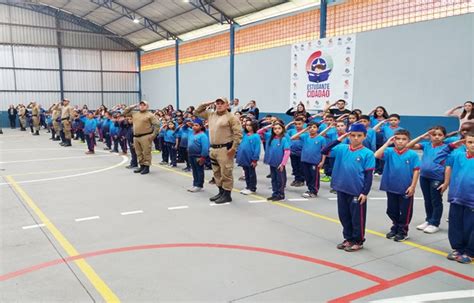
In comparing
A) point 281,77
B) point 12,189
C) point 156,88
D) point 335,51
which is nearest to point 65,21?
point 156,88

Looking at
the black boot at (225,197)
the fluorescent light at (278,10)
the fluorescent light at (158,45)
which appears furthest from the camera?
the fluorescent light at (158,45)

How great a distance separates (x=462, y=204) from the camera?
4.07m

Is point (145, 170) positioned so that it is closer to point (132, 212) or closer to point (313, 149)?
point (132, 212)

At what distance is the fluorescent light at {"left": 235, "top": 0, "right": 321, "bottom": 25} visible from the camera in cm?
1515

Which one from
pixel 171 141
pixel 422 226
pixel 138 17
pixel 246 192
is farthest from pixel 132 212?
pixel 138 17

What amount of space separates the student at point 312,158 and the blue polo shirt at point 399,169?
241 centimetres

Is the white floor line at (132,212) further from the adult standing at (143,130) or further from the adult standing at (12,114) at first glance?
the adult standing at (12,114)

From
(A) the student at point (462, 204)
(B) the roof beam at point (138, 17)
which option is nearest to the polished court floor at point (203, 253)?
(A) the student at point (462, 204)

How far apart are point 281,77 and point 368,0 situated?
16.3 ft

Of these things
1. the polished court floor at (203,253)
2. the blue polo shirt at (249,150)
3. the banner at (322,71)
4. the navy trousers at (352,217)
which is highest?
the banner at (322,71)

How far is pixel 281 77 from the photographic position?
1672cm

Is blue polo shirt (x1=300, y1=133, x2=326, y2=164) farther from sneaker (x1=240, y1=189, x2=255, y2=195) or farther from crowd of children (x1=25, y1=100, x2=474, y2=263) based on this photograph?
sneaker (x1=240, y1=189, x2=255, y2=195)

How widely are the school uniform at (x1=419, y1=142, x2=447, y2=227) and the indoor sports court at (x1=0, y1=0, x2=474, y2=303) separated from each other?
0.02 meters

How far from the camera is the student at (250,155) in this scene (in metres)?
7.41
